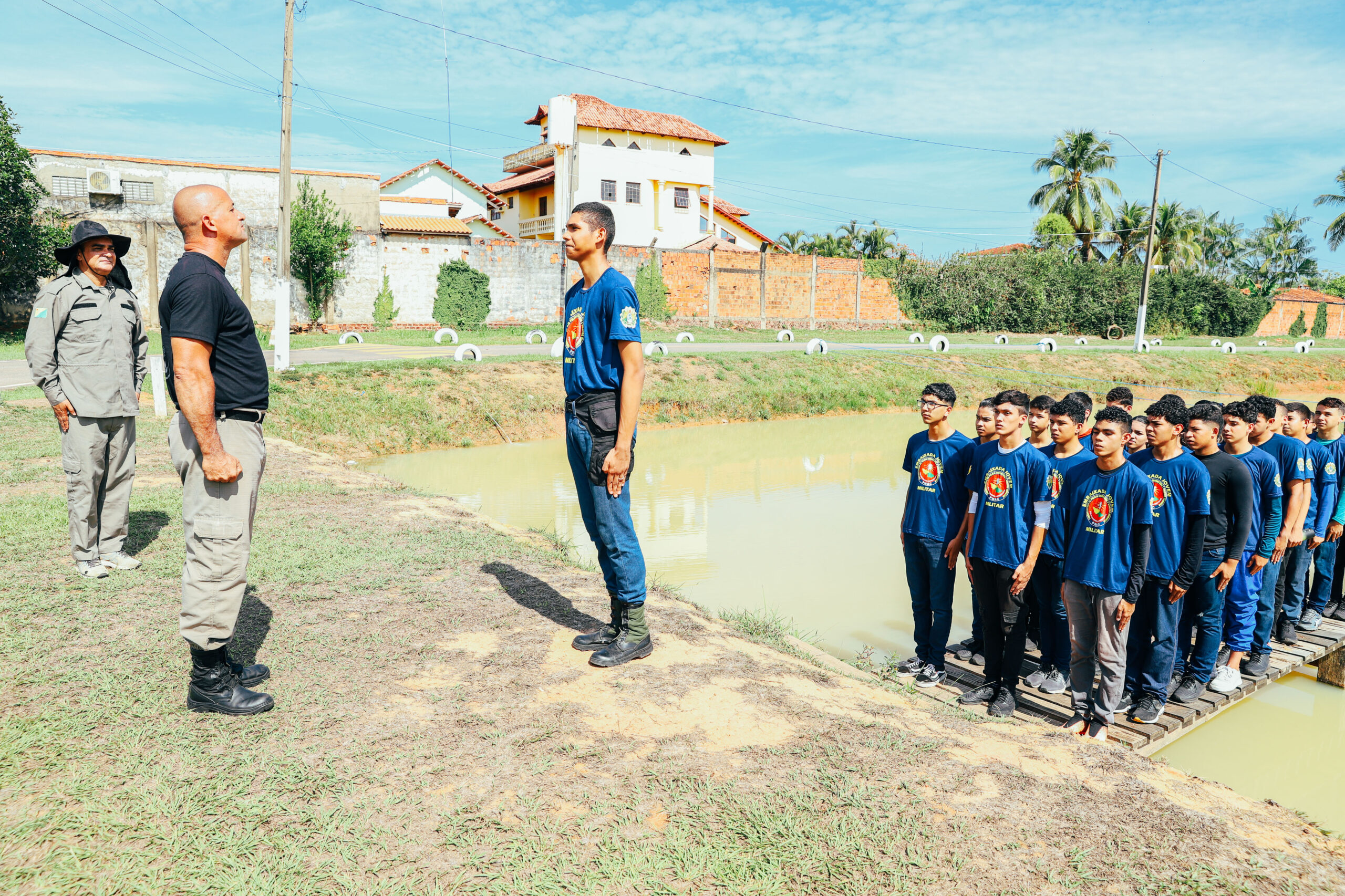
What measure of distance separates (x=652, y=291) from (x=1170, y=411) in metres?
25.7

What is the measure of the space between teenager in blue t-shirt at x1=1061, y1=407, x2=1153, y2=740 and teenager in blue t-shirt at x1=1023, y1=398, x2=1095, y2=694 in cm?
11

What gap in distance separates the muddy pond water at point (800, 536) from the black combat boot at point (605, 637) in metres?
2.00

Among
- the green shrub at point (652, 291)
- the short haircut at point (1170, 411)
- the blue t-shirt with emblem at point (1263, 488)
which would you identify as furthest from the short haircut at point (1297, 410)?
the green shrub at point (652, 291)

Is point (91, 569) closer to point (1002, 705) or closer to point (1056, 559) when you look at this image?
point (1002, 705)

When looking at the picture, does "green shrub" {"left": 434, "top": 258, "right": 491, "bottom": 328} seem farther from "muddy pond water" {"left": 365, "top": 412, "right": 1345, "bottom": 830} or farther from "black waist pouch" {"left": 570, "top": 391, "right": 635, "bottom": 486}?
"black waist pouch" {"left": 570, "top": 391, "right": 635, "bottom": 486}

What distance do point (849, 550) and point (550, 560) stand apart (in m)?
3.44

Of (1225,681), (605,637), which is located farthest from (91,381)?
(1225,681)

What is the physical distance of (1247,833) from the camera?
2.82 meters

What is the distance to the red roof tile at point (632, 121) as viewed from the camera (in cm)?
3844

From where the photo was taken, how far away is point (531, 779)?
9.51 ft

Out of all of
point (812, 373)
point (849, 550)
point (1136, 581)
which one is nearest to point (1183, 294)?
point (812, 373)

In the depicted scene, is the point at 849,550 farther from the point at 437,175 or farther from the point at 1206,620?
the point at 437,175

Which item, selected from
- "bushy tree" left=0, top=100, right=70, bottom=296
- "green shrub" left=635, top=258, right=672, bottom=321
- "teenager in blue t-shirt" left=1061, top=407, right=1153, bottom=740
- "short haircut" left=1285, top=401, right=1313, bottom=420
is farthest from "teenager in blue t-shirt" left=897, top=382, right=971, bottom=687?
"green shrub" left=635, top=258, right=672, bottom=321

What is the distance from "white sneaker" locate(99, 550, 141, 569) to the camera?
192 inches
